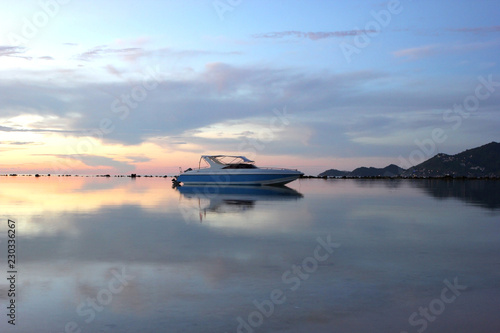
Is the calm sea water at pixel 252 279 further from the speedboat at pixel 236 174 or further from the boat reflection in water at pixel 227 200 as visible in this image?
the speedboat at pixel 236 174

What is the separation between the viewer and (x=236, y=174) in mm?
51062

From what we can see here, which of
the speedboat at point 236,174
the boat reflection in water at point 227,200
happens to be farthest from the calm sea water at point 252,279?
the speedboat at point 236,174

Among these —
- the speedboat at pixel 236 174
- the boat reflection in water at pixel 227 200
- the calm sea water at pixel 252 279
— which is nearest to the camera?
the calm sea water at pixel 252 279

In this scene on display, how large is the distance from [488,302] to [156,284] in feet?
17.3

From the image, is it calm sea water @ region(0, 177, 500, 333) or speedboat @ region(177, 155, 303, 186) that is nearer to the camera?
calm sea water @ region(0, 177, 500, 333)

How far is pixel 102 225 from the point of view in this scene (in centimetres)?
1581

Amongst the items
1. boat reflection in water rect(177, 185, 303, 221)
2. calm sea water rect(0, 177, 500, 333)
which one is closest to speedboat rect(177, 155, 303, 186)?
boat reflection in water rect(177, 185, 303, 221)

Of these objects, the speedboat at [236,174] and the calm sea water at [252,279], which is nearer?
→ the calm sea water at [252,279]

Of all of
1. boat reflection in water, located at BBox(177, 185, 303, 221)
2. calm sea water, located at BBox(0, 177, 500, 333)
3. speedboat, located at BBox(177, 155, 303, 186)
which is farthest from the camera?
speedboat, located at BBox(177, 155, 303, 186)

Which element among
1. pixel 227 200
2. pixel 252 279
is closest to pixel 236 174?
pixel 227 200

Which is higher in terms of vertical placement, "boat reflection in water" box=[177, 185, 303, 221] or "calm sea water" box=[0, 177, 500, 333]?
"boat reflection in water" box=[177, 185, 303, 221]

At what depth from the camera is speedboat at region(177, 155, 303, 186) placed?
50.1m

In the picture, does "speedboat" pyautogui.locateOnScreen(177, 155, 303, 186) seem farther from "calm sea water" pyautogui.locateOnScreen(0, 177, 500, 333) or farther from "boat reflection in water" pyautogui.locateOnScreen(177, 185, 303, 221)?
"calm sea water" pyautogui.locateOnScreen(0, 177, 500, 333)

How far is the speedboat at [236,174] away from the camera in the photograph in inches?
1971
